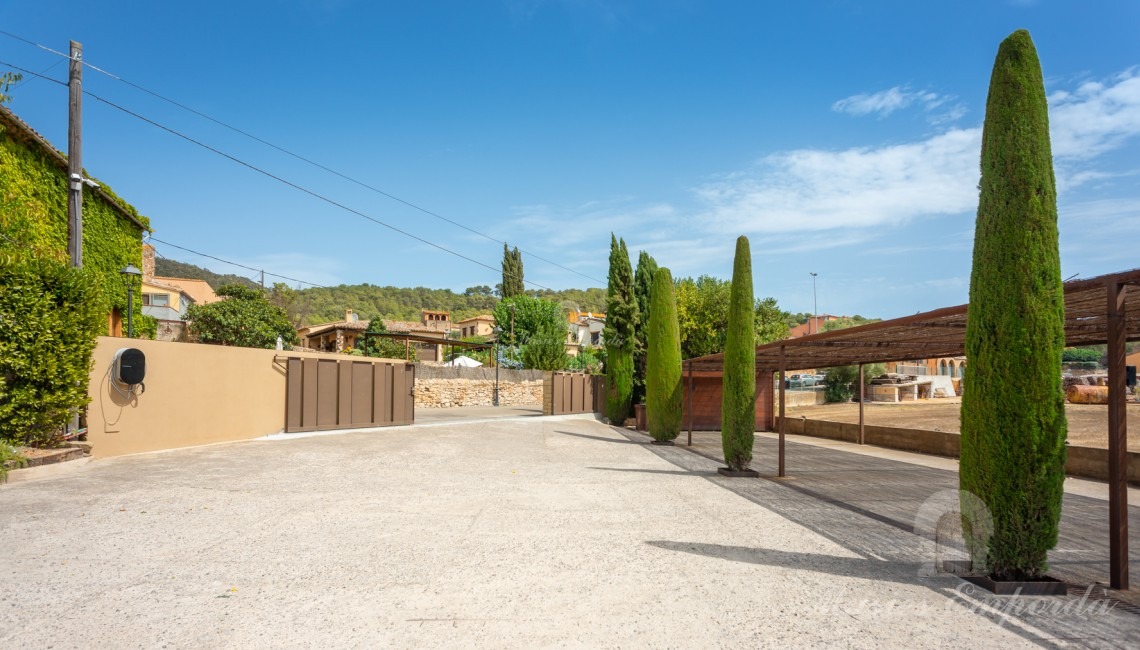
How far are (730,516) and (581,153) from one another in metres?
17.1

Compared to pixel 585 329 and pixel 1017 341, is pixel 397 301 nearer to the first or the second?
pixel 585 329

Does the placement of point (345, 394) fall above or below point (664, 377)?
below

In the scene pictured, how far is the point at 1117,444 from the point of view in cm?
466

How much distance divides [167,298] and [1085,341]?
44.4 m

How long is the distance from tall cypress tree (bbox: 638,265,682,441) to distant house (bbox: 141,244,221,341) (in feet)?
59.9

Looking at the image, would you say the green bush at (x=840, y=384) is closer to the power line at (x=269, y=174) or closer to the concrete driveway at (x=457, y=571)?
the power line at (x=269, y=174)

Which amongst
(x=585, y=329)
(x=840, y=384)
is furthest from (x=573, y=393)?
(x=585, y=329)

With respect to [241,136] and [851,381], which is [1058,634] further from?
[851,381]

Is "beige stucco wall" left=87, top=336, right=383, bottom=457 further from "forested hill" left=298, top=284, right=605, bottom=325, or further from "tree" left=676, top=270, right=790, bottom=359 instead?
"forested hill" left=298, top=284, right=605, bottom=325

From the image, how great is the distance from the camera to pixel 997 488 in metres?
4.72

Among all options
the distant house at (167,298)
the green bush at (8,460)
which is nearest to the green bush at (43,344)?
the green bush at (8,460)

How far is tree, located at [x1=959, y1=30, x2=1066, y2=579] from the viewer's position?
4613 millimetres

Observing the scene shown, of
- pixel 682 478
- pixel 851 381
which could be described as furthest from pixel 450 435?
pixel 851 381

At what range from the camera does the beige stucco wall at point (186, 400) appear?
10742 millimetres
